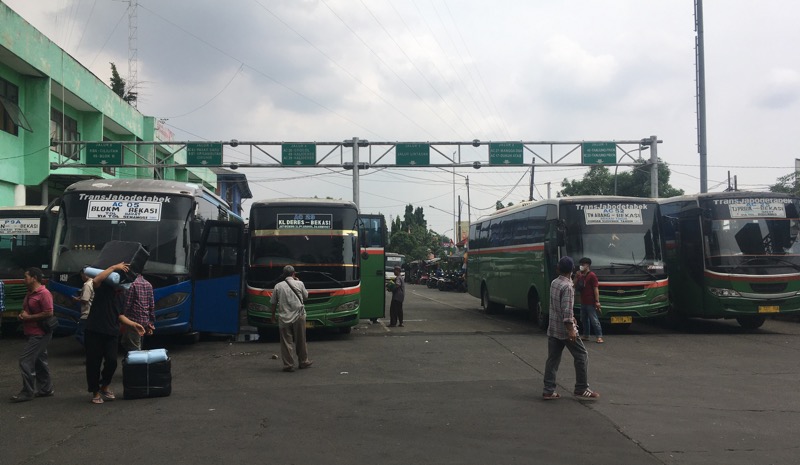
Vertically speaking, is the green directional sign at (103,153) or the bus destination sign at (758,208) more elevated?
the green directional sign at (103,153)

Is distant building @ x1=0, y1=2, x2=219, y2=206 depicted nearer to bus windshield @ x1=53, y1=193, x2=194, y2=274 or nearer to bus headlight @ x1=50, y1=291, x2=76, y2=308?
bus windshield @ x1=53, y1=193, x2=194, y2=274

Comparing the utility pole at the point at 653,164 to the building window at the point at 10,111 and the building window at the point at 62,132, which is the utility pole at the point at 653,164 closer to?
the building window at the point at 62,132

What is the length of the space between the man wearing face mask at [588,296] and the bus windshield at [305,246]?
488cm

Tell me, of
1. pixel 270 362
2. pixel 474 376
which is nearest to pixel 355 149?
pixel 270 362

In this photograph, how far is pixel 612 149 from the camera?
29.7 meters

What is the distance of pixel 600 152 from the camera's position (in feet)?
97.3

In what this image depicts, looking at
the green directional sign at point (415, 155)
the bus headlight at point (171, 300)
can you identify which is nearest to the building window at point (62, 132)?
the green directional sign at point (415, 155)

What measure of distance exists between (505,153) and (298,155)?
8.69m

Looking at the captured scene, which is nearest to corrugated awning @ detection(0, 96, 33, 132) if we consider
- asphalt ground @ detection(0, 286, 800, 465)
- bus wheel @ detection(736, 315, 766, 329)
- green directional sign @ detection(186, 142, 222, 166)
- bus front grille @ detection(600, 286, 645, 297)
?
green directional sign @ detection(186, 142, 222, 166)

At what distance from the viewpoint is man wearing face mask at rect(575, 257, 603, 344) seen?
48.4 feet

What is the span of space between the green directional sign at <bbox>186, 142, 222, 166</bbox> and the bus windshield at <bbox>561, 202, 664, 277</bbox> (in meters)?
16.9

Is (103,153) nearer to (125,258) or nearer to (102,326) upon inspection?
(125,258)

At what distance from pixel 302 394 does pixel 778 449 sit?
5.55m

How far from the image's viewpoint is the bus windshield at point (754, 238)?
53.0 ft
